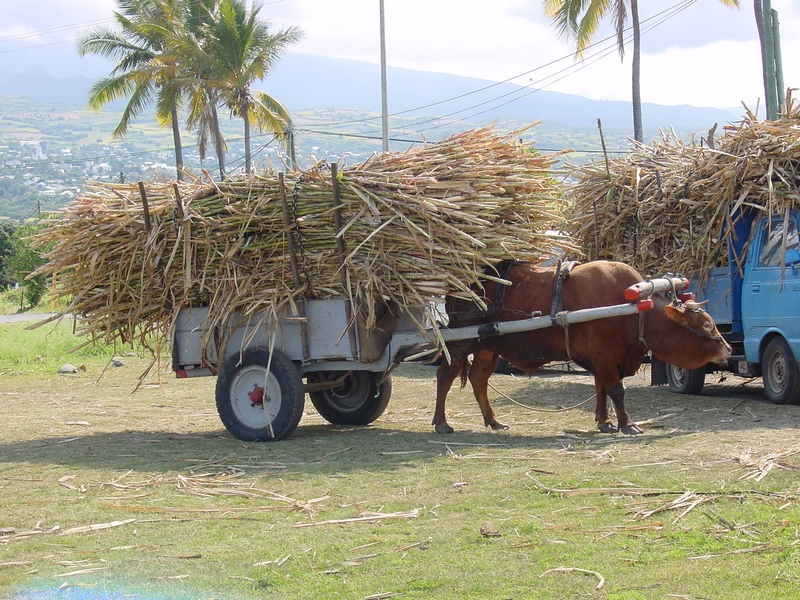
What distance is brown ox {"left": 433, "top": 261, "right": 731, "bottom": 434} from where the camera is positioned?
9.44 m

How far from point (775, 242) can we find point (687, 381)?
2.70 metres

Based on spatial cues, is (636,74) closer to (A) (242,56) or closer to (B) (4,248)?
(A) (242,56)

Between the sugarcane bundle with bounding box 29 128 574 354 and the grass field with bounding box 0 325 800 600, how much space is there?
1460 mm

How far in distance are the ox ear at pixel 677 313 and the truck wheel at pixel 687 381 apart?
11.3ft

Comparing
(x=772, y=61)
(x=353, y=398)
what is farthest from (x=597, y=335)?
(x=772, y=61)

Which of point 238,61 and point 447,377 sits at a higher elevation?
point 238,61

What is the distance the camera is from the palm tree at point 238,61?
33.3m

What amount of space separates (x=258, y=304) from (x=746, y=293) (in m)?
5.43

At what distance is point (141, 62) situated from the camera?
3741cm

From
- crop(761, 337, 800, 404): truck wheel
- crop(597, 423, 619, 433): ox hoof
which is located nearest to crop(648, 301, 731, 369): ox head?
crop(597, 423, 619, 433): ox hoof

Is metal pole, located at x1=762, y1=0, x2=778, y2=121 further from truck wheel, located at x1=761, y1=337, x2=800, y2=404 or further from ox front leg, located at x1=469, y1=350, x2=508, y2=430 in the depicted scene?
ox front leg, located at x1=469, y1=350, x2=508, y2=430

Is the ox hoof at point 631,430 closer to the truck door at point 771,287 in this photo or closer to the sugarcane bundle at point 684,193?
the truck door at point 771,287

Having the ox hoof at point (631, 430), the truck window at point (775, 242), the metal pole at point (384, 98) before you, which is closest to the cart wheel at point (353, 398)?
the ox hoof at point (631, 430)

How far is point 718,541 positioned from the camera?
5.29 m
